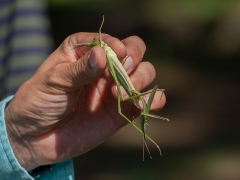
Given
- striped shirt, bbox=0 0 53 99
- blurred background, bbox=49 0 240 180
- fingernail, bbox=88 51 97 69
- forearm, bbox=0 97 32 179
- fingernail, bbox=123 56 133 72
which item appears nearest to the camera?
fingernail, bbox=88 51 97 69

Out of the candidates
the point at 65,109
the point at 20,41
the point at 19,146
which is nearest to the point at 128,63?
the point at 65,109

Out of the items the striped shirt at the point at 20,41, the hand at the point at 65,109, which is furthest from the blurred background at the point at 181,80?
the hand at the point at 65,109

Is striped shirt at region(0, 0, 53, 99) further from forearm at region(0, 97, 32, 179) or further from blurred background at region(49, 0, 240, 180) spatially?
blurred background at region(49, 0, 240, 180)

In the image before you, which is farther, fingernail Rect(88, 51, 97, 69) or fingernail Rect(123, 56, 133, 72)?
fingernail Rect(123, 56, 133, 72)

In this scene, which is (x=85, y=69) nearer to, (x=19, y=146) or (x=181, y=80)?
(x=19, y=146)

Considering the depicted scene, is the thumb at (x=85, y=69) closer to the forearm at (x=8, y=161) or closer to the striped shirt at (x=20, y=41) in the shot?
the forearm at (x=8, y=161)

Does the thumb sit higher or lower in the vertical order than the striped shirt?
higher

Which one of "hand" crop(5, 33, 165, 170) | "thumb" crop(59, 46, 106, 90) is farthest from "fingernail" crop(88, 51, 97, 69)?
"hand" crop(5, 33, 165, 170)
